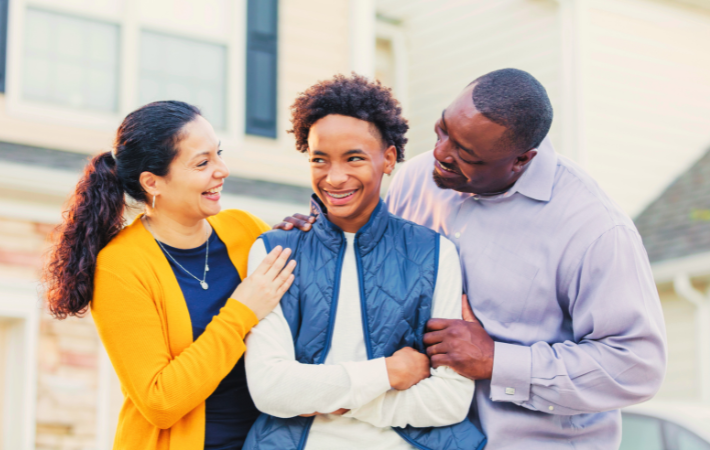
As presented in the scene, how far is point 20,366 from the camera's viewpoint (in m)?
5.89

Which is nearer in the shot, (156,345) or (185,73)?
(156,345)

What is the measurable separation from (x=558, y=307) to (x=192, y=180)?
1296 mm

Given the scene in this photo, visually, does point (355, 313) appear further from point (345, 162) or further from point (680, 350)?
point (680, 350)

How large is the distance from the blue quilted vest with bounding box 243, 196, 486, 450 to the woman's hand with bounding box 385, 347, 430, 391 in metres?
0.05

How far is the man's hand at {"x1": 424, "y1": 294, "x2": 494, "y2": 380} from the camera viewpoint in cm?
241

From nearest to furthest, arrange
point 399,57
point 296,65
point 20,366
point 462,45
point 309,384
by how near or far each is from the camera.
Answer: point 309,384 < point 20,366 < point 296,65 < point 462,45 < point 399,57

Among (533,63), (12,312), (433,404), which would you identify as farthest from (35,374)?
(533,63)

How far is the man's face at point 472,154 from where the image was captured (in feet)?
8.29

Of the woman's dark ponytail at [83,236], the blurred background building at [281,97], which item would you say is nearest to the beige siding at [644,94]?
the blurred background building at [281,97]

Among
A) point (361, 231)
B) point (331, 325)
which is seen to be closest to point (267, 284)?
point (331, 325)

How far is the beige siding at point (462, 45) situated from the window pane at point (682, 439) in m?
4.96

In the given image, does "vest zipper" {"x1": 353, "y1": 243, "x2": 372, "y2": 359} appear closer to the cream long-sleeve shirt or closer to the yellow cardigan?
the cream long-sleeve shirt

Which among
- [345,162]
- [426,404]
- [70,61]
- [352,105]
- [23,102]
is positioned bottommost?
[426,404]

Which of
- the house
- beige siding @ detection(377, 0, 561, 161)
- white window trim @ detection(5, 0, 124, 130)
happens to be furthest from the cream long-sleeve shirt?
the house
